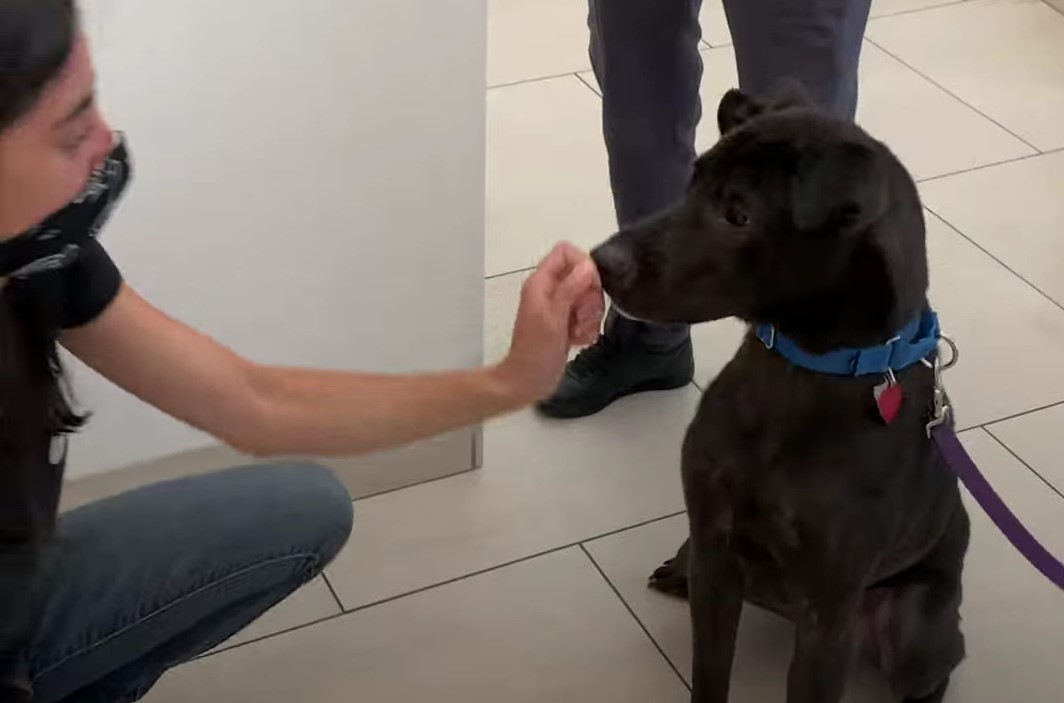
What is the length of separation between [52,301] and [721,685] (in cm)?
86

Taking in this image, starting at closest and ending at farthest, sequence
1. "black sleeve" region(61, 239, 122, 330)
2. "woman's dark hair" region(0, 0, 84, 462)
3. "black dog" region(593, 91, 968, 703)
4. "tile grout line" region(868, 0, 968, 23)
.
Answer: "woman's dark hair" region(0, 0, 84, 462), "black sleeve" region(61, 239, 122, 330), "black dog" region(593, 91, 968, 703), "tile grout line" region(868, 0, 968, 23)

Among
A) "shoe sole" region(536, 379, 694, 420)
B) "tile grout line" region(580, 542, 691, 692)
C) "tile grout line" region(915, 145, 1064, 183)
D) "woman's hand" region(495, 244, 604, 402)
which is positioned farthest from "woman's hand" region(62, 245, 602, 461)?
"tile grout line" region(915, 145, 1064, 183)

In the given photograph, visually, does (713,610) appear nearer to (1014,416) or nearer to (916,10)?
(1014,416)

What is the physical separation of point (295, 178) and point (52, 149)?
2.44 ft

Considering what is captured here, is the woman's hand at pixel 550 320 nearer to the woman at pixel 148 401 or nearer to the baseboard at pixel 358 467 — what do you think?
the woman at pixel 148 401

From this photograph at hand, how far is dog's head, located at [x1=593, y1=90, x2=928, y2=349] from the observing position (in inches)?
47.2

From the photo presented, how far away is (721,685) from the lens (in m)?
1.57

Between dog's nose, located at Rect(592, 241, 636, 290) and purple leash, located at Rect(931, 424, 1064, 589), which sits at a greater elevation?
dog's nose, located at Rect(592, 241, 636, 290)

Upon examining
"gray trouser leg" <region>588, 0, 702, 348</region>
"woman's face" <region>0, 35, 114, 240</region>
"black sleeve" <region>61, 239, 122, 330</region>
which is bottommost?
"gray trouser leg" <region>588, 0, 702, 348</region>

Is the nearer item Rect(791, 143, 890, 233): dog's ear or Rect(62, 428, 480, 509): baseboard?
Rect(791, 143, 890, 233): dog's ear

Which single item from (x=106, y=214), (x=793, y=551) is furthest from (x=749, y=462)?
(x=106, y=214)

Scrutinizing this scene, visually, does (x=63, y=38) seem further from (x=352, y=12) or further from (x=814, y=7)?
(x=814, y=7)

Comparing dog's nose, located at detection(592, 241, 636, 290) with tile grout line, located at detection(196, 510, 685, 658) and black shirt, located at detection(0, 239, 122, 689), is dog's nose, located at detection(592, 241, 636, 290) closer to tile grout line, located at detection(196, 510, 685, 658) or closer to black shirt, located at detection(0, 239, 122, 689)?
black shirt, located at detection(0, 239, 122, 689)

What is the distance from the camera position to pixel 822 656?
145 cm
